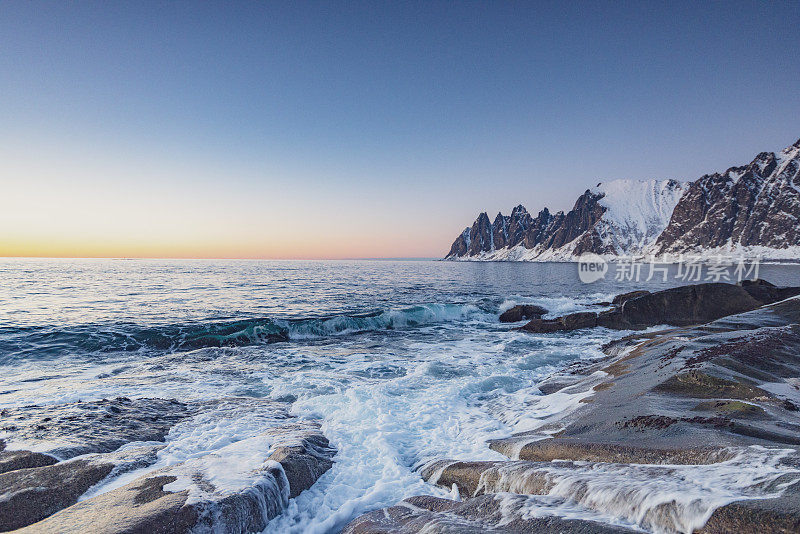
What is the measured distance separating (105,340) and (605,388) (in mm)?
23248

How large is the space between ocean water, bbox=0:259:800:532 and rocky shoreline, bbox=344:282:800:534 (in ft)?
0.35

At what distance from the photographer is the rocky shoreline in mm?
3162

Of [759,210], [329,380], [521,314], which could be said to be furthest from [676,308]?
[759,210]

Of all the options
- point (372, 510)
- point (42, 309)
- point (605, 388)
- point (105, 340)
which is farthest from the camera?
point (42, 309)

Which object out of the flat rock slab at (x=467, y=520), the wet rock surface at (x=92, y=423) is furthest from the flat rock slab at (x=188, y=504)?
the wet rock surface at (x=92, y=423)

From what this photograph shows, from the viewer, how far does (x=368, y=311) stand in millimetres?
28625

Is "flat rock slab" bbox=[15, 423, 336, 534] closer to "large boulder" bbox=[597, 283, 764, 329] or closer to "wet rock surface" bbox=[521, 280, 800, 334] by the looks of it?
"wet rock surface" bbox=[521, 280, 800, 334]

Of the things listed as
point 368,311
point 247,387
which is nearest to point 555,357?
point 247,387

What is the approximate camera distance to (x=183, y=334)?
20.2m

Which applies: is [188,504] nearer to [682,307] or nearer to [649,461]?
[649,461]

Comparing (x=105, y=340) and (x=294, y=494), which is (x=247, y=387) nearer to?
(x=294, y=494)

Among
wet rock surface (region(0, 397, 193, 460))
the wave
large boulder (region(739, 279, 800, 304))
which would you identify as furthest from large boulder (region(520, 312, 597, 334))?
wet rock surface (region(0, 397, 193, 460))

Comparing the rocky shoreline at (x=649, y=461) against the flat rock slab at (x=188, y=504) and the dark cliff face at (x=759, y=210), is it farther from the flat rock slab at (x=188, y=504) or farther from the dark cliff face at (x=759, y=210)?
the dark cliff face at (x=759, y=210)

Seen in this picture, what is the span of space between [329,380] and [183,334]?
12.5 metres
